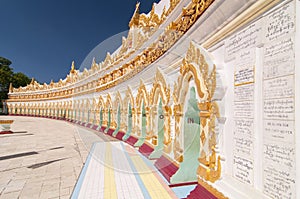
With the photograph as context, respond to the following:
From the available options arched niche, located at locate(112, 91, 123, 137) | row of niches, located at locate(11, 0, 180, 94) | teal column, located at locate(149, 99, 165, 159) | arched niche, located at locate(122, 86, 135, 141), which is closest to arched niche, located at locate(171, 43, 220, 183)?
teal column, located at locate(149, 99, 165, 159)

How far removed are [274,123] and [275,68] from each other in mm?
640

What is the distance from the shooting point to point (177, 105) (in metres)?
4.66

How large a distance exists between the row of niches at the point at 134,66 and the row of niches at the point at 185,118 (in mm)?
730

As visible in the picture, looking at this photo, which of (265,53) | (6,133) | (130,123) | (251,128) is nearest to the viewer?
(265,53)

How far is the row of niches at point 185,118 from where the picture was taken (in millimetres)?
3164

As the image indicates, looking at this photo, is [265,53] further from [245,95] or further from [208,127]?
[208,127]

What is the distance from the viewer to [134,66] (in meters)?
9.40

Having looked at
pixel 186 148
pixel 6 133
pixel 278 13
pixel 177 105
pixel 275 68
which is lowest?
pixel 6 133

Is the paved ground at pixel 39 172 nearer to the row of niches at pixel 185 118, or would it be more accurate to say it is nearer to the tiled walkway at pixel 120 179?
the tiled walkway at pixel 120 179

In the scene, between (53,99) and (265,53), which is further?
(53,99)

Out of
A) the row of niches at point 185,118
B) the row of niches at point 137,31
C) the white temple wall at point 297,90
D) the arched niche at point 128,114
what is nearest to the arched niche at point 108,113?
the row of niches at point 185,118

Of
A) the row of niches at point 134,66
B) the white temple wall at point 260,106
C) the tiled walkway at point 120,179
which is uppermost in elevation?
the row of niches at point 134,66

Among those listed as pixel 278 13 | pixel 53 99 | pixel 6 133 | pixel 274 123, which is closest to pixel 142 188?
pixel 274 123

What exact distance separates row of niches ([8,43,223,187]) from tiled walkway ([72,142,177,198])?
0.60 m
